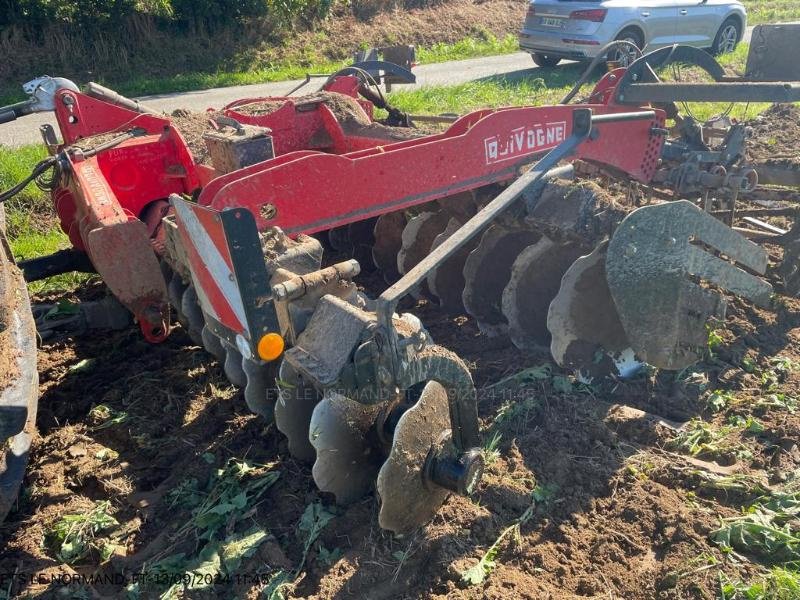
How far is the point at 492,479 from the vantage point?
321 cm

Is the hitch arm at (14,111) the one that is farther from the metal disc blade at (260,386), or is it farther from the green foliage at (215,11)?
the green foliage at (215,11)

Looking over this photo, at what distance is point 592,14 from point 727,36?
3433 millimetres

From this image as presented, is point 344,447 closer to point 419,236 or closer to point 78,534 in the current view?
point 78,534

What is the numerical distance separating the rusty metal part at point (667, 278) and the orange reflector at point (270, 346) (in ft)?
5.82

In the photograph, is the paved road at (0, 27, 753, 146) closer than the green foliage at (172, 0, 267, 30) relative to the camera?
Yes

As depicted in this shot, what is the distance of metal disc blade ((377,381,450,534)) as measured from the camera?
268 cm

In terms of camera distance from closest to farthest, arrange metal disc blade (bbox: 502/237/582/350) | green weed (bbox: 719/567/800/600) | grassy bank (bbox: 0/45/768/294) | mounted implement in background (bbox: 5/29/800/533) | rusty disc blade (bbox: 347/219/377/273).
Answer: green weed (bbox: 719/567/800/600)
mounted implement in background (bbox: 5/29/800/533)
metal disc blade (bbox: 502/237/582/350)
rusty disc blade (bbox: 347/219/377/273)
grassy bank (bbox: 0/45/768/294)

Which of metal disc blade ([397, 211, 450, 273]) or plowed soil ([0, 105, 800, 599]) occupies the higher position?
metal disc blade ([397, 211, 450, 273])

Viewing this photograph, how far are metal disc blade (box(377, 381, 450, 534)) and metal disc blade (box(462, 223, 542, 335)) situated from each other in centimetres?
170

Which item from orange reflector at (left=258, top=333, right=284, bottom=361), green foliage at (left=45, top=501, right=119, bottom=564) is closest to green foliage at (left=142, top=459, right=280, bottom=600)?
green foliage at (left=45, top=501, right=119, bottom=564)

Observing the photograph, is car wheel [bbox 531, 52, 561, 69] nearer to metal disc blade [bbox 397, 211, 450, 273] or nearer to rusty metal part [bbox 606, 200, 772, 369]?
metal disc blade [bbox 397, 211, 450, 273]

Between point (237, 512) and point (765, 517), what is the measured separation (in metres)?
2.23

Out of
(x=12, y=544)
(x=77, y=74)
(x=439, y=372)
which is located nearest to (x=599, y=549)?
(x=439, y=372)

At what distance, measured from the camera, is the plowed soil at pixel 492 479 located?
2.79m
